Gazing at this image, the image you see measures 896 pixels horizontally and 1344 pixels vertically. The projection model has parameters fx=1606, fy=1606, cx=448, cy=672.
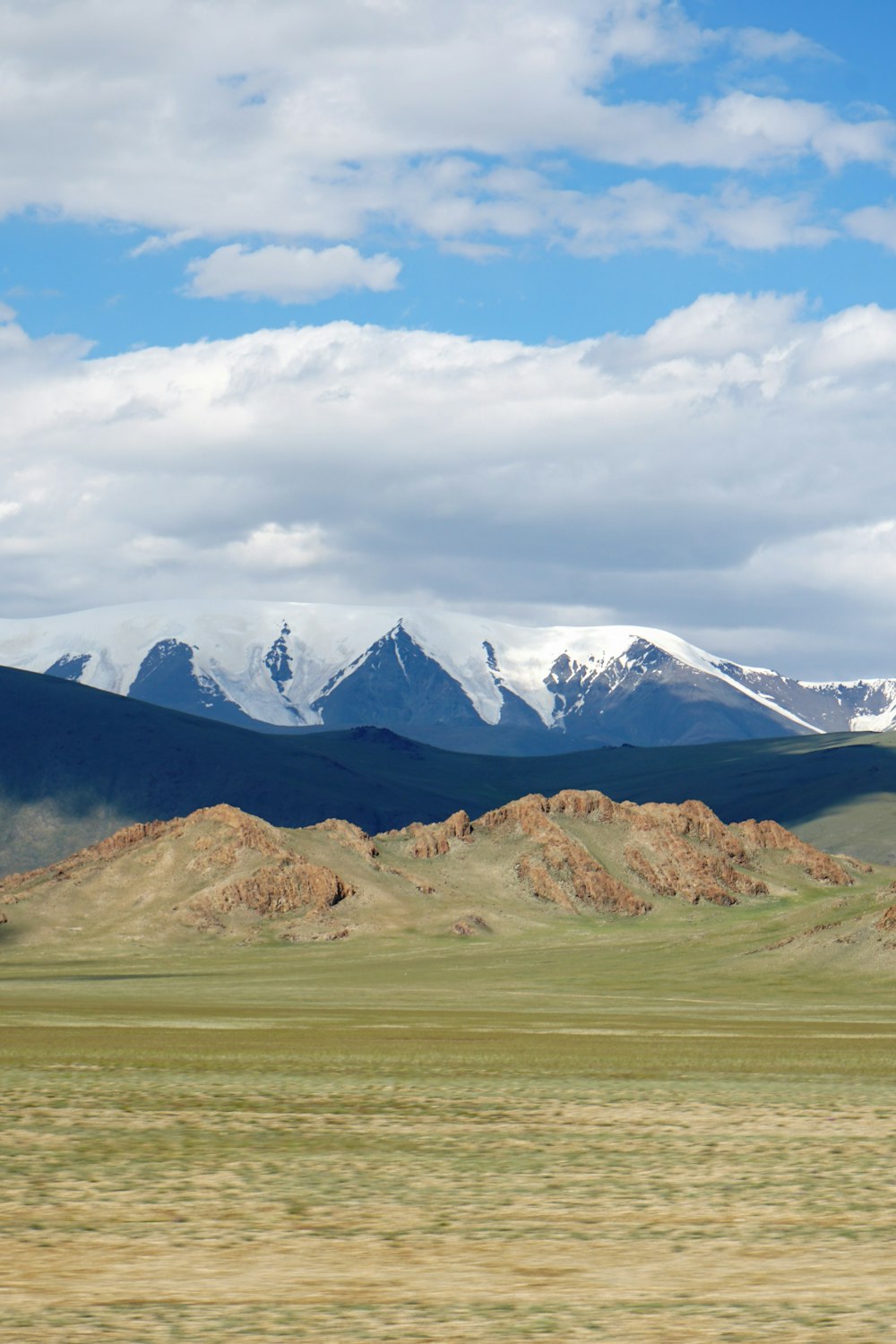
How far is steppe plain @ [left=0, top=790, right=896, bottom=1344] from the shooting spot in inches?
607

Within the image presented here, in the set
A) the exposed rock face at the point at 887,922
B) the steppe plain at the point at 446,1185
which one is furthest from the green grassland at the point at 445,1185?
the exposed rock face at the point at 887,922

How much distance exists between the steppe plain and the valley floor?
7 centimetres

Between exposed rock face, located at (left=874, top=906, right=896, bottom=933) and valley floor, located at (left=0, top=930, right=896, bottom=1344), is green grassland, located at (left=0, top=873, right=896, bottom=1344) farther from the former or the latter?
exposed rock face, located at (left=874, top=906, right=896, bottom=933)

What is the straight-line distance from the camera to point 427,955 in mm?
167125

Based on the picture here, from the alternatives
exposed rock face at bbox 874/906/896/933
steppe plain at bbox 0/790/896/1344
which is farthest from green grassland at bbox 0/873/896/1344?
exposed rock face at bbox 874/906/896/933

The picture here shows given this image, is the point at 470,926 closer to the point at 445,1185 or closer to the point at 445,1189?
the point at 445,1185

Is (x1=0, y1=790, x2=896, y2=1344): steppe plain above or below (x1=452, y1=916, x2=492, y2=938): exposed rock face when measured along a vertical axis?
above

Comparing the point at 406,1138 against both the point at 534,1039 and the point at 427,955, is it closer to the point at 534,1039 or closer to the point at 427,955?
the point at 534,1039

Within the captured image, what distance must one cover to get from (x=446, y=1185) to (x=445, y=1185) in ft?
0.32

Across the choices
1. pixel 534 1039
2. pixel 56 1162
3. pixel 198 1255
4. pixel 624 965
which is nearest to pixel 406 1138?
pixel 56 1162

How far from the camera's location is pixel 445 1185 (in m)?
23.3

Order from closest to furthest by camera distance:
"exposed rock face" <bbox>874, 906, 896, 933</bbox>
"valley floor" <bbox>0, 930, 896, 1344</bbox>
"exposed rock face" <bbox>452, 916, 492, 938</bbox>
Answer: "valley floor" <bbox>0, 930, 896, 1344</bbox> < "exposed rock face" <bbox>874, 906, 896, 933</bbox> < "exposed rock face" <bbox>452, 916, 492, 938</bbox>

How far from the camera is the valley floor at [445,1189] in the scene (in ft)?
50.3

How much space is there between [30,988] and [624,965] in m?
52.3
